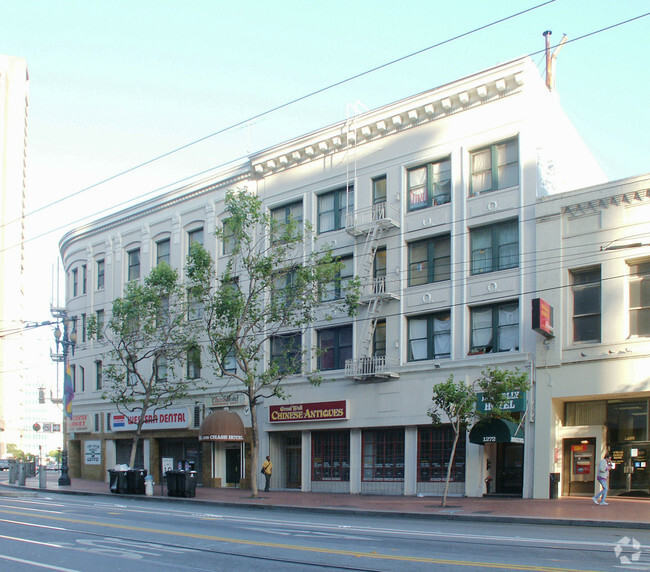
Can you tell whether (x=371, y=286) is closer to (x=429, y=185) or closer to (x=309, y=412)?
(x=429, y=185)

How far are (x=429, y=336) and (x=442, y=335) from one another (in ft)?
1.84

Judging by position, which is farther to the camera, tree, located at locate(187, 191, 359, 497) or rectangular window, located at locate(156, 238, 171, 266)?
rectangular window, located at locate(156, 238, 171, 266)

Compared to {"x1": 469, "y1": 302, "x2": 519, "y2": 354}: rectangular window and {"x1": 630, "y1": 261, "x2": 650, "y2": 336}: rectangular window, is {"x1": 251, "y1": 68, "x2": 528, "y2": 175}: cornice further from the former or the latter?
{"x1": 630, "y1": 261, "x2": 650, "y2": 336}: rectangular window

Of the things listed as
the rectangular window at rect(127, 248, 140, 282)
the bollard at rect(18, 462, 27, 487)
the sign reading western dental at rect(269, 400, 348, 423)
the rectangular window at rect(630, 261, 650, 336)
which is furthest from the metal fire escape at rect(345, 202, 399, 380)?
the bollard at rect(18, 462, 27, 487)

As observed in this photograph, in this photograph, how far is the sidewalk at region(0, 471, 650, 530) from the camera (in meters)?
19.4

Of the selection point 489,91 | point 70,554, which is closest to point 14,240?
point 489,91

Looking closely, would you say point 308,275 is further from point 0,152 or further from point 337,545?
point 0,152

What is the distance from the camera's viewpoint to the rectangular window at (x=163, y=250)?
4281cm

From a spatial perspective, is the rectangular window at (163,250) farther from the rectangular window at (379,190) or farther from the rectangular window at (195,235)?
the rectangular window at (379,190)

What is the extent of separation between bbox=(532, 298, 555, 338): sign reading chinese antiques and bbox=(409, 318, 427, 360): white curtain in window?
222 inches

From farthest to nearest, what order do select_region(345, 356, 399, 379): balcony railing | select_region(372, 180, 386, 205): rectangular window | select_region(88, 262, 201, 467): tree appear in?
select_region(88, 262, 201, 467): tree
select_region(372, 180, 386, 205): rectangular window
select_region(345, 356, 399, 379): balcony railing

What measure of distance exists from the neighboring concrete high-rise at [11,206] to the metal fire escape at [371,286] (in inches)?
4709

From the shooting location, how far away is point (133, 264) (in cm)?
4541

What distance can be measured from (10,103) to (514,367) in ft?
471
